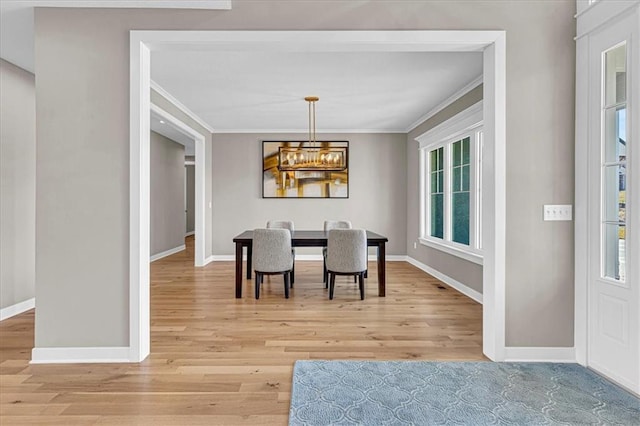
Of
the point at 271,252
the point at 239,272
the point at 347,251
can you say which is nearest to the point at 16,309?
the point at 239,272

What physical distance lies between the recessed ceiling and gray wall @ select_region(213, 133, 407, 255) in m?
0.84

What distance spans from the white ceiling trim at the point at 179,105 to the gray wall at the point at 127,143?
201cm

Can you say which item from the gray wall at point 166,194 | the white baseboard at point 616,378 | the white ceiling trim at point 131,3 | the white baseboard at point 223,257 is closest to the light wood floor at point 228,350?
the white baseboard at point 616,378

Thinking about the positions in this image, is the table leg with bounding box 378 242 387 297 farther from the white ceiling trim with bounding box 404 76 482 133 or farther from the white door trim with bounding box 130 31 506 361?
the white ceiling trim with bounding box 404 76 482 133

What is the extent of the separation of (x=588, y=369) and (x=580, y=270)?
26.5 inches

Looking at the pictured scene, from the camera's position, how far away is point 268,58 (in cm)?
366

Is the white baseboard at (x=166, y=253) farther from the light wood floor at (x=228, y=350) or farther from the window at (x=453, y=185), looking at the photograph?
the window at (x=453, y=185)

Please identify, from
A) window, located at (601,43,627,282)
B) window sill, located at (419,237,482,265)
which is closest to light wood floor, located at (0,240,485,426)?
window sill, located at (419,237,482,265)

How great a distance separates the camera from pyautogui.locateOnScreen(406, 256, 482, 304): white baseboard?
4.32 meters

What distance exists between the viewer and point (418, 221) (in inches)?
261

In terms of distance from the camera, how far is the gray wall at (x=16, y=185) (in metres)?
3.61

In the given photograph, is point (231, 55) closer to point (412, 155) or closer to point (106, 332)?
point (106, 332)

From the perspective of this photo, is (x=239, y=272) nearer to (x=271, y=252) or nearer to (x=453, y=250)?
(x=271, y=252)

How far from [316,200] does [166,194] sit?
325cm
